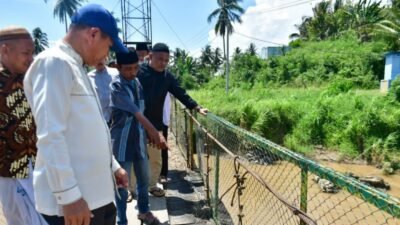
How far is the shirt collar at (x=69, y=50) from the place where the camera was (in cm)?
160

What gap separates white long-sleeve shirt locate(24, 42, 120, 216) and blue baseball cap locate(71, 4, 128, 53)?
0.14m

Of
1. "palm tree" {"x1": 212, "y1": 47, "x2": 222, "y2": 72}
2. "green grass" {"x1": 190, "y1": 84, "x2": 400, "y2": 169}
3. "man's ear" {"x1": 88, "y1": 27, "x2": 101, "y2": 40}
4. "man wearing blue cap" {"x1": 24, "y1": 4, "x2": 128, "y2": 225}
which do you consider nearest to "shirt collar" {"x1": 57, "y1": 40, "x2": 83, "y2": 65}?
"man wearing blue cap" {"x1": 24, "y1": 4, "x2": 128, "y2": 225}

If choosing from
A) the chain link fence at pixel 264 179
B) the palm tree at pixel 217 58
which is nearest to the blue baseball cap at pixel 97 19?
the chain link fence at pixel 264 179

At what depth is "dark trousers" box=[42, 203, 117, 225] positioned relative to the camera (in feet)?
5.36

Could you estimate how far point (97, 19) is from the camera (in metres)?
1.63

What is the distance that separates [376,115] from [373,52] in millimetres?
17923

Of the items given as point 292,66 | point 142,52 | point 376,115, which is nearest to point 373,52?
point 292,66

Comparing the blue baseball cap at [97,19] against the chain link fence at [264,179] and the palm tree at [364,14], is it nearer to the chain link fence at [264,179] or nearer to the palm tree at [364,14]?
the chain link fence at [264,179]

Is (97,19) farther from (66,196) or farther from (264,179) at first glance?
(264,179)

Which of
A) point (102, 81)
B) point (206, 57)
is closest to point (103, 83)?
point (102, 81)

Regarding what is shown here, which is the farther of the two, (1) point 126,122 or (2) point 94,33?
(1) point 126,122

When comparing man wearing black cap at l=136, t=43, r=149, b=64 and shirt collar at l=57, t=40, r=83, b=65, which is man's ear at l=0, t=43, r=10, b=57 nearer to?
shirt collar at l=57, t=40, r=83, b=65

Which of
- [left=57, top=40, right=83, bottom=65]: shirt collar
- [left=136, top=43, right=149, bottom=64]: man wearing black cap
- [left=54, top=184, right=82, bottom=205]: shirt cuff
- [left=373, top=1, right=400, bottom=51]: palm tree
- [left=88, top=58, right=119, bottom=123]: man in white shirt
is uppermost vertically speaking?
[left=373, top=1, right=400, bottom=51]: palm tree

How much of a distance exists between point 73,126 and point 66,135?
5cm
